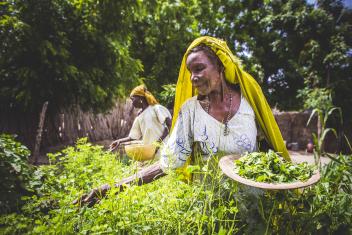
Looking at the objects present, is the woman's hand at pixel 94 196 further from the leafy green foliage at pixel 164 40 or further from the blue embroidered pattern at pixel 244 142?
the leafy green foliage at pixel 164 40

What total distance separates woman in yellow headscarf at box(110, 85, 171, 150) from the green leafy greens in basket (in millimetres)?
2906

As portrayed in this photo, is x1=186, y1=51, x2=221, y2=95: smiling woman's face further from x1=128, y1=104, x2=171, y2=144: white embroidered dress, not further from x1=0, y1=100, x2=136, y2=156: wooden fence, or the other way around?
x1=0, y1=100, x2=136, y2=156: wooden fence

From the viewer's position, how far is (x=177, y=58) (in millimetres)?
14180

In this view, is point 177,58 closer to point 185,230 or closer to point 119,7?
point 119,7

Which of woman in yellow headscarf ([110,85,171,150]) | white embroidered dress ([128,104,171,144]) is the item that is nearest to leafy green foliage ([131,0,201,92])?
woman in yellow headscarf ([110,85,171,150])

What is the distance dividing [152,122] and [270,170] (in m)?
3.31

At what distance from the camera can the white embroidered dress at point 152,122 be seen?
4570 millimetres

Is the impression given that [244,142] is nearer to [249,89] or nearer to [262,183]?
[249,89]

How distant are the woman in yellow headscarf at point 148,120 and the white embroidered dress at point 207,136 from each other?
8.24ft

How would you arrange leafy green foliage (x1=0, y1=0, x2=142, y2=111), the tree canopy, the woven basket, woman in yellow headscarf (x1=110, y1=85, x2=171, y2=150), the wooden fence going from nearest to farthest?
the woven basket → woman in yellow headscarf (x1=110, y1=85, x2=171, y2=150) → leafy green foliage (x1=0, y1=0, x2=142, y2=111) → the tree canopy → the wooden fence

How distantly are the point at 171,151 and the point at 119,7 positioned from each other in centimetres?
650

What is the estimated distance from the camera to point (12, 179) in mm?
2129

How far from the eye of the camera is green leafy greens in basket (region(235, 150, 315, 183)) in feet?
4.46

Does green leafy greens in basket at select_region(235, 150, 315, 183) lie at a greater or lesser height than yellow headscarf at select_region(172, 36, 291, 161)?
lesser
